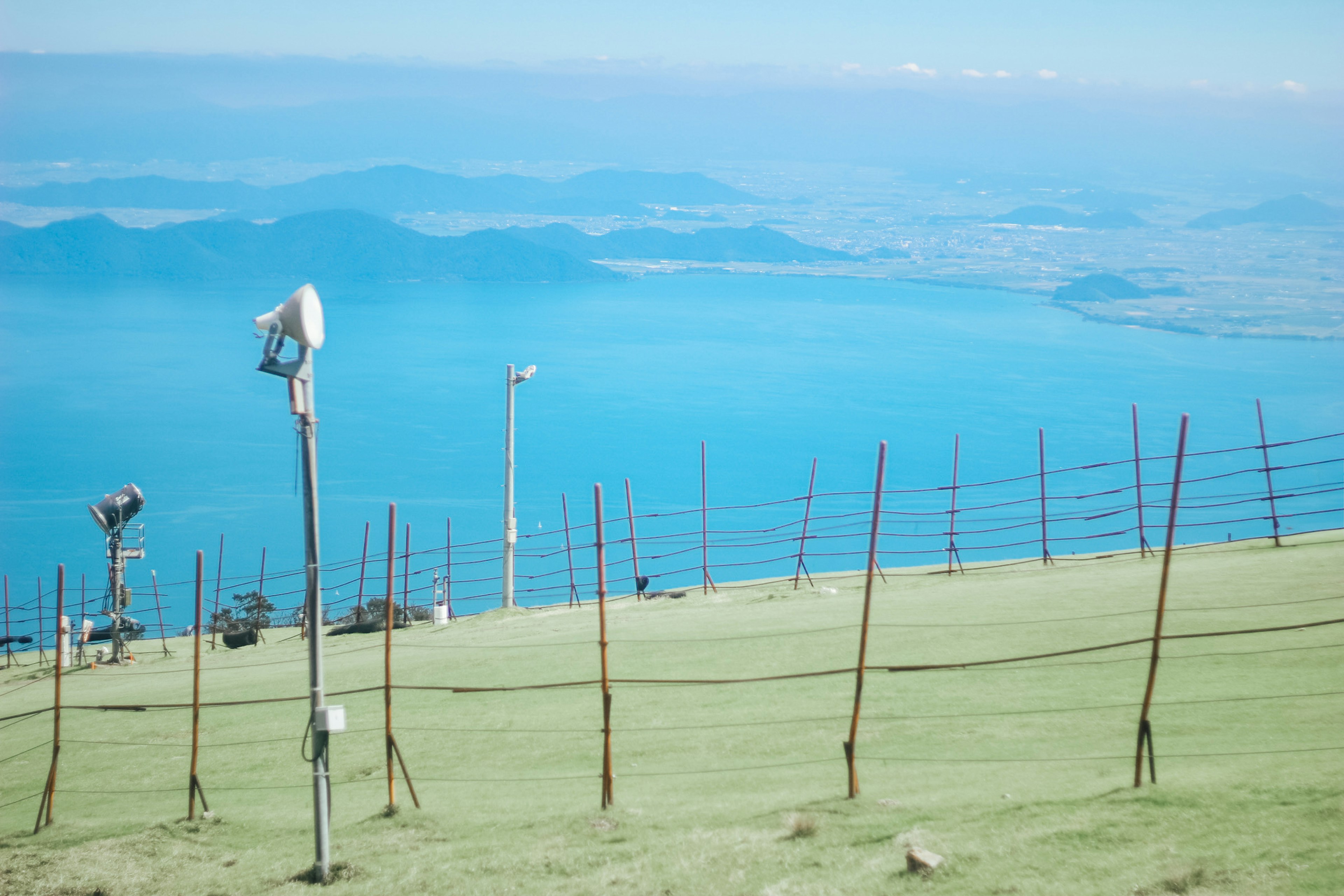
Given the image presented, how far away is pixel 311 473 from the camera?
4.41 m

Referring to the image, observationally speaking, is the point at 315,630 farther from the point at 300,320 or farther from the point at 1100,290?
the point at 1100,290

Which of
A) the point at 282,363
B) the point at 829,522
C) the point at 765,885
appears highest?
the point at 282,363

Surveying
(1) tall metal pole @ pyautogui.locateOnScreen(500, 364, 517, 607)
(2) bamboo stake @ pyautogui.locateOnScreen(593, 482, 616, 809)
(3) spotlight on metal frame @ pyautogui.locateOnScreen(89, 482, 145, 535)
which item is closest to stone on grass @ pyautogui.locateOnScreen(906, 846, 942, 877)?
(2) bamboo stake @ pyautogui.locateOnScreen(593, 482, 616, 809)

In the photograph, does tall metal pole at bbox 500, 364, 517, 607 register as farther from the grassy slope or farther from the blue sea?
the blue sea

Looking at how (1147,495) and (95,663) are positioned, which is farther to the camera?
(1147,495)

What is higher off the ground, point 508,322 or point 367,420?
point 508,322

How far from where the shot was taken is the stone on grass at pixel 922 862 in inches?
150

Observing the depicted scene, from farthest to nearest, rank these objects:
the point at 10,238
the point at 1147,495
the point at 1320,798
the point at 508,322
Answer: the point at 10,238
the point at 508,322
the point at 1147,495
the point at 1320,798

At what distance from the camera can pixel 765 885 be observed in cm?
400

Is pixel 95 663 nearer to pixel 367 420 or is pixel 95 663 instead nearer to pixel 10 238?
pixel 367 420

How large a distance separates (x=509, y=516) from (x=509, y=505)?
0.17 metres

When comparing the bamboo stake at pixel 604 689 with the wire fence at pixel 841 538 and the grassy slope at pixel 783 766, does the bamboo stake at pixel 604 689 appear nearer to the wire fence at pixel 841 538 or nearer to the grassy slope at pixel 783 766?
the grassy slope at pixel 783 766

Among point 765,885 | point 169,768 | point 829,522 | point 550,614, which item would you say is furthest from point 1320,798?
point 829,522

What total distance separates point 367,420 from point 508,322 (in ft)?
153
